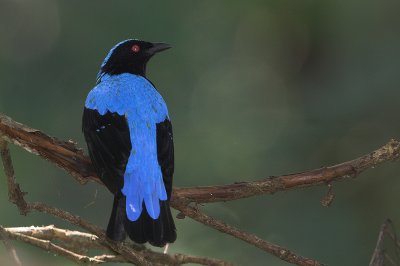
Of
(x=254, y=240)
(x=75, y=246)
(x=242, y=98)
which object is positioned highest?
(x=242, y=98)

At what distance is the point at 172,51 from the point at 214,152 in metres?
2.01

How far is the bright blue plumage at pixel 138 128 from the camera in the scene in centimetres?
490

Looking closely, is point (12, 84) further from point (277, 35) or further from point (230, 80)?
point (277, 35)

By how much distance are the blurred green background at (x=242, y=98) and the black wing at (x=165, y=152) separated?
2533 millimetres

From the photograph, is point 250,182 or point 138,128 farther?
point 138,128

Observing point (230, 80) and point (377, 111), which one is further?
point (230, 80)

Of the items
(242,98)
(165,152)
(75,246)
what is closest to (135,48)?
(165,152)

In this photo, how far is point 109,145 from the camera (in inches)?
204

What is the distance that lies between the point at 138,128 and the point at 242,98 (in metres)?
5.70

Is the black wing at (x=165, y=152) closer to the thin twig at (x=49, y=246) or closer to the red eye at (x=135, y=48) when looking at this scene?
the thin twig at (x=49, y=246)

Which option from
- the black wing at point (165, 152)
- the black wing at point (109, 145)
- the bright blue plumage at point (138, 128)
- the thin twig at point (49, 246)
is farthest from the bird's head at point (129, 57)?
the thin twig at point (49, 246)

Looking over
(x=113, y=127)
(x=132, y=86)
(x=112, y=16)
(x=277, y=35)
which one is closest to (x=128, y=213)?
(x=113, y=127)

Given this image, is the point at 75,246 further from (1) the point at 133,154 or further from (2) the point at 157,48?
(2) the point at 157,48

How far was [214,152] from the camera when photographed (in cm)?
969
